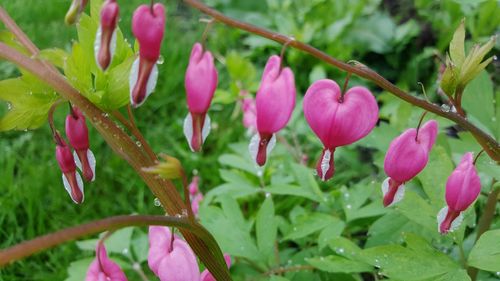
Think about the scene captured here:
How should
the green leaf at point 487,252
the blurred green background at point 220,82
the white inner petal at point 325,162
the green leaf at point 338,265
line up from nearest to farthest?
the white inner petal at point 325,162 → the green leaf at point 487,252 → the green leaf at point 338,265 → the blurred green background at point 220,82

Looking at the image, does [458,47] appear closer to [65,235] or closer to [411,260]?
[411,260]

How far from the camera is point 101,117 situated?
109 centimetres

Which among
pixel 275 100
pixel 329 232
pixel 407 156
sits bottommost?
pixel 329 232

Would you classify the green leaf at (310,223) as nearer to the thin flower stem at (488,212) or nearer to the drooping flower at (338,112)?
the thin flower stem at (488,212)

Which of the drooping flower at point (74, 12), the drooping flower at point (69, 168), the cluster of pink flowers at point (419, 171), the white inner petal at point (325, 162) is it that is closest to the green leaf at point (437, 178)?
the cluster of pink flowers at point (419, 171)

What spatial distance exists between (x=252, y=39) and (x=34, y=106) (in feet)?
Result: 7.86

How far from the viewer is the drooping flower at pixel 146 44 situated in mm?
931

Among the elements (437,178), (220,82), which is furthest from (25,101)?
(220,82)

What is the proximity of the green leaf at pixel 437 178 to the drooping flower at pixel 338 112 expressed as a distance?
0.49 metres

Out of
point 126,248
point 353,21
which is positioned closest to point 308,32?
point 353,21

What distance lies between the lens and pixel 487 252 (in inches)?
50.6

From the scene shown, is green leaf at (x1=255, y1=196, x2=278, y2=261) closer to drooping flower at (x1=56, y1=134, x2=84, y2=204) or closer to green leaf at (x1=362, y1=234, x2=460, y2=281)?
green leaf at (x1=362, y1=234, x2=460, y2=281)

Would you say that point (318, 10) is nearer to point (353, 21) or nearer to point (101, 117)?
point (353, 21)

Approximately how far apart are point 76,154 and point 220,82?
2176 millimetres
